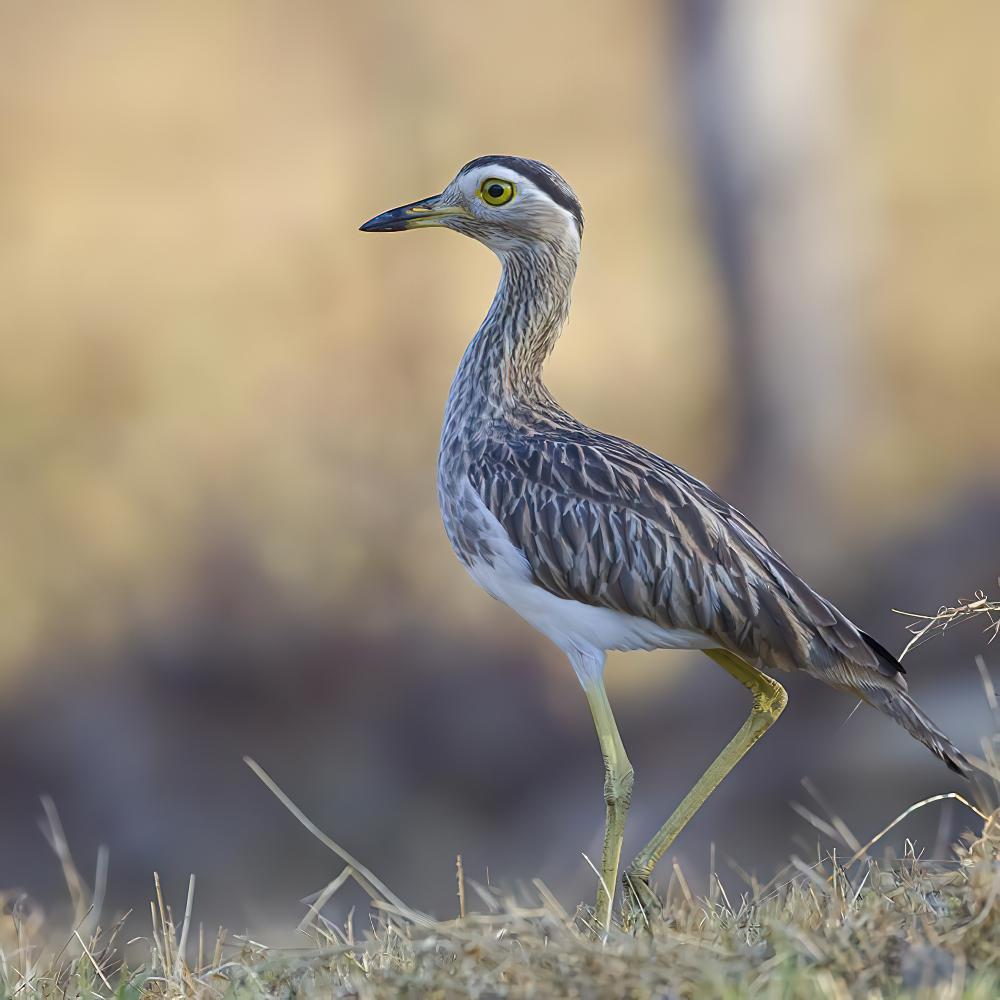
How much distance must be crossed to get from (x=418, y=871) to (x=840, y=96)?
24.8ft

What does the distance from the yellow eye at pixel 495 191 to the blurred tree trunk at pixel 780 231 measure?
6.92 m

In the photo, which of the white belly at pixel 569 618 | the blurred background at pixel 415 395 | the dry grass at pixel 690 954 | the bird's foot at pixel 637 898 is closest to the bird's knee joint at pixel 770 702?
the white belly at pixel 569 618

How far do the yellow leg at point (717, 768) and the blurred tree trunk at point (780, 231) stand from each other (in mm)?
6851

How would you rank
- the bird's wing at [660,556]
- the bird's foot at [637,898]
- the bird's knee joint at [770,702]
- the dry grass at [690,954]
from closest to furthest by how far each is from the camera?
the dry grass at [690,954], the bird's foot at [637,898], the bird's wing at [660,556], the bird's knee joint at [770,702]

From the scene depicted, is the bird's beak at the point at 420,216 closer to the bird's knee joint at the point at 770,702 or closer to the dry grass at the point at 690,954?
the bird's knee joint at the point at 770,702

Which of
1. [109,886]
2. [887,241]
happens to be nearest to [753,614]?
[109,886]

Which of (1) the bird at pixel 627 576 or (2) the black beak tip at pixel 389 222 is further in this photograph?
(2) the black beak tip at pixel 389 222

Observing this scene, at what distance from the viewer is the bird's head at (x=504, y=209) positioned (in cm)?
536

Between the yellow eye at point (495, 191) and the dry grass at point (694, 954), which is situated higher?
the yellow eye at point (495, 191)

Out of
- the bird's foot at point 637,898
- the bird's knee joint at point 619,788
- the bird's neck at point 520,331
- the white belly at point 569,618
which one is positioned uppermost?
the bird's neck at point 520,331

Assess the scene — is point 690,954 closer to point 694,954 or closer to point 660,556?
point 694,954

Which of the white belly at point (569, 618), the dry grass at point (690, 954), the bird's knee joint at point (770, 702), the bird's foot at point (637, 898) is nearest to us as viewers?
the dry grass at point (690, 954)

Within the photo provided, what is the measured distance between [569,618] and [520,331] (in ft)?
3.79

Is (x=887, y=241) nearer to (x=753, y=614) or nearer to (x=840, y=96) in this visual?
(x=840, y=96)
